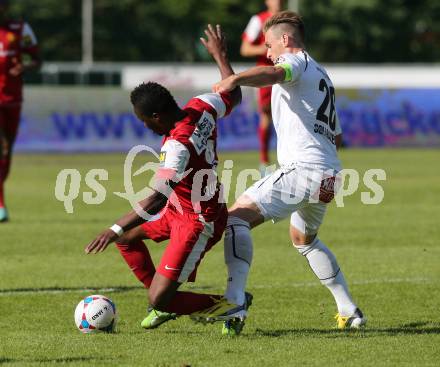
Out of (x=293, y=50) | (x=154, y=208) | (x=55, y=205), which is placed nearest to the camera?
(x=154, y=208)

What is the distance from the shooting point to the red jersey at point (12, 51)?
14.6 m

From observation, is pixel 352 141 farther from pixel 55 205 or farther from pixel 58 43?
pixel 58 43

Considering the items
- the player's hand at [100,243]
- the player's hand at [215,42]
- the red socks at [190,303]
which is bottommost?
the red socks at [190,303]

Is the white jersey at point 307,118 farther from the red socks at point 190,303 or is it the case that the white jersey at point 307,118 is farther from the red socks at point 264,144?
the red socks at point 264,144

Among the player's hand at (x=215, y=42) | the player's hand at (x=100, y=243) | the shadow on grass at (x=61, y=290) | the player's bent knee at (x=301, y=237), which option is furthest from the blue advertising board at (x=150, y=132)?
the player's hand at (x=100, y=243)

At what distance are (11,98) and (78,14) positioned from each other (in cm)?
4818

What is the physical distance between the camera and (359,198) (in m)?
17.6

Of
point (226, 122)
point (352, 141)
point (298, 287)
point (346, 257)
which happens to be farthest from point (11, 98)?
point (352, 141)

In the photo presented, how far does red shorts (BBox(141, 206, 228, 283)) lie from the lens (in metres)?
7.29

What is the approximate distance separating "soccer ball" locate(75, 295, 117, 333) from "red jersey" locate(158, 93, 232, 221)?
2.79 feet

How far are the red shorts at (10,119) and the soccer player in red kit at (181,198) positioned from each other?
734 centimetres

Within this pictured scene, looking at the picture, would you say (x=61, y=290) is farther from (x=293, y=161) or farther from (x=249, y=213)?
(x=293, y=161)

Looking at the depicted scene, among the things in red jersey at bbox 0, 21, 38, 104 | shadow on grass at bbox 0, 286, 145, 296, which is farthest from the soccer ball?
red jersey at bbox 0, 21, 38, 104

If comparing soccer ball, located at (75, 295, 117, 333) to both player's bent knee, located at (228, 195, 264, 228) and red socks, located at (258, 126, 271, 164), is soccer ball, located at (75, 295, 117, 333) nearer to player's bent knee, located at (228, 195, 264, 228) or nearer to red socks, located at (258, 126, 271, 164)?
player's bent knee, located at (228, 195, 264, 228)
